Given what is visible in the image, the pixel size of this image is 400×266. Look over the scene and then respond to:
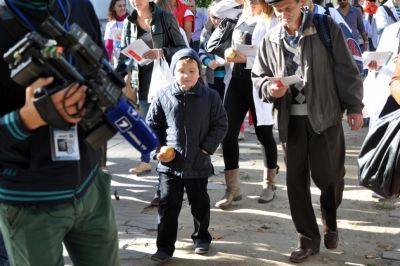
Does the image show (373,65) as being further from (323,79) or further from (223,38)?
(223,38)

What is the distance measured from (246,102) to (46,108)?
13.7 ft

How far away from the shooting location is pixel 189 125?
4.76 metres

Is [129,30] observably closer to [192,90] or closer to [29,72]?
[192,90]

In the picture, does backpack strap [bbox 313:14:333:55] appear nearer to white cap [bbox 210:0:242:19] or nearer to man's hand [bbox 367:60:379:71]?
man's hand [bbox 367:60:379:71]

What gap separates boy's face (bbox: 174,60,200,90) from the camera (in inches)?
188

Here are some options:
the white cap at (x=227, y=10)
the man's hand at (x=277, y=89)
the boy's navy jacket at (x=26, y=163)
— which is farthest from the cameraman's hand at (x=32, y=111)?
the white cap at (x=227, y=10)

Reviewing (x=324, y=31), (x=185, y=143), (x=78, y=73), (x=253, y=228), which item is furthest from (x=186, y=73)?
(x=78, y=73)

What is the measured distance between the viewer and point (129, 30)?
6309 millimetres

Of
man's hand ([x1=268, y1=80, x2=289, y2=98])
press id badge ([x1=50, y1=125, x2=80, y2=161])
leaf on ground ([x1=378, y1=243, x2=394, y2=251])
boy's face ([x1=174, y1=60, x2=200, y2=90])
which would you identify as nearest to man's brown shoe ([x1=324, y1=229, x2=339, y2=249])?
leaf on ground ([x1=378, y1=243, x2=394, y2=251])

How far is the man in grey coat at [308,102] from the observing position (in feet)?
14.3

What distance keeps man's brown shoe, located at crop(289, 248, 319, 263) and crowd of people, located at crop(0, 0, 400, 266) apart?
0.03 ft

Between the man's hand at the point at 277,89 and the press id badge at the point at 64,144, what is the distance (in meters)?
2.19

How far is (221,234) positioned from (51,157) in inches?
122

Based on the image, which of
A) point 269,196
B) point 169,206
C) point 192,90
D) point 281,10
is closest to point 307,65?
point 281,10
